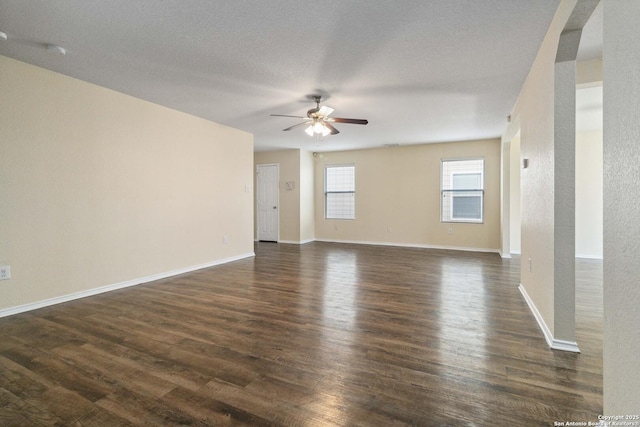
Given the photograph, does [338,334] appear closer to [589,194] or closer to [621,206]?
[621,206]

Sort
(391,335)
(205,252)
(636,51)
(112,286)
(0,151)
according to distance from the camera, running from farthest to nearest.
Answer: (205,252)
(112,286)
(0,151)
(391,335)
(636,51)

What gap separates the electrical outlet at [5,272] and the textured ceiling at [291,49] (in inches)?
78.3

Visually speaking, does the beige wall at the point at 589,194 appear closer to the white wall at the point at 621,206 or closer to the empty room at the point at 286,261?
the empty room at the point at 286,261

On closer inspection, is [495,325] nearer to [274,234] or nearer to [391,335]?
[391,335]

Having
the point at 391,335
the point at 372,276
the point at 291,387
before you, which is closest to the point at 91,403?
the point at 291,387

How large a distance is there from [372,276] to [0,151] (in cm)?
431

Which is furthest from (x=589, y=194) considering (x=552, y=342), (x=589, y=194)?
(x=552, y=342)

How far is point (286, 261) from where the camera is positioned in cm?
549

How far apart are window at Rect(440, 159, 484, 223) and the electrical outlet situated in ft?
23.4

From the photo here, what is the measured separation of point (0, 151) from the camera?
2.78 meters

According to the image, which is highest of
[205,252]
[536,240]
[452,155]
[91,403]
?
[452,155]

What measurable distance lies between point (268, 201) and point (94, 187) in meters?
4.84

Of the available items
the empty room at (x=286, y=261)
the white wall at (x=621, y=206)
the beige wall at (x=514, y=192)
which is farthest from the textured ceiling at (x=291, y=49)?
the beige wall at (x=514, y=192)

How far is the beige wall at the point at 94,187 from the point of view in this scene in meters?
2.91
